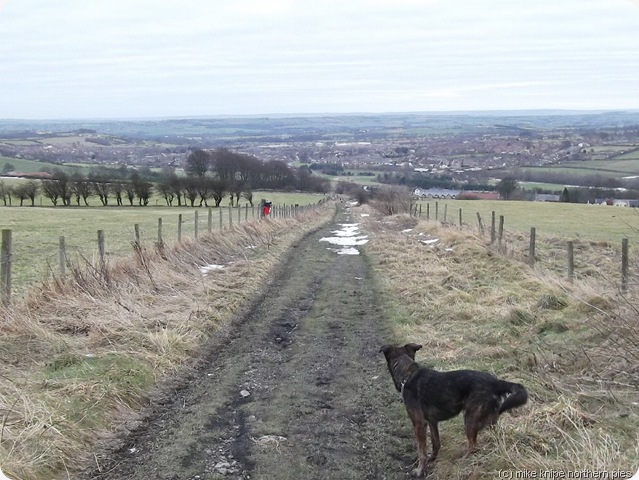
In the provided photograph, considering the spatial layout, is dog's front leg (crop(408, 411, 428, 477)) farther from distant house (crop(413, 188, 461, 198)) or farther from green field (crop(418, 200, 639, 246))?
distant house (crop(413, 188, 461, 198))

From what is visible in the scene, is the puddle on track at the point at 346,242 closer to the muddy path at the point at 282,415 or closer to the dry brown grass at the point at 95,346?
the dry brown grass at the point at 95,346

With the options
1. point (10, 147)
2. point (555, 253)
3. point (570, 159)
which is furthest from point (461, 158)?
point (555, 253)

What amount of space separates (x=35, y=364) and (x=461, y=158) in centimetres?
16754

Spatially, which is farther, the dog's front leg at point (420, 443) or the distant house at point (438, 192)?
the distant house at point (438, 192)

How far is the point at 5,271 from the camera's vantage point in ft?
31.6

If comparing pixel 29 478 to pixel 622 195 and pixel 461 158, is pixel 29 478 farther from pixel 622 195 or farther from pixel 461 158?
pixel 461 158

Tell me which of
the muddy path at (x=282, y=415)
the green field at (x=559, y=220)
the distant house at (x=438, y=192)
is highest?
the muddy path at (x=282, y=415)

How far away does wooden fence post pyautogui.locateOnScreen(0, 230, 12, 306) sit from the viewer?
30.9 feet

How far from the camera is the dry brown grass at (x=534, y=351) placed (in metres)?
4.96

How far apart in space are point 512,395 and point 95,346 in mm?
5931

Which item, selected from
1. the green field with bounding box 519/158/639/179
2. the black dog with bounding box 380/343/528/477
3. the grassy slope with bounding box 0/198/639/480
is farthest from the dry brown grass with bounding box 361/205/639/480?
the green field with bounding box 519/158/639/179

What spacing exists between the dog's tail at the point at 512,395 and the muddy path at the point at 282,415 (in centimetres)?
119

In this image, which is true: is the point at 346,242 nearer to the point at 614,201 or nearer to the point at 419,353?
the point at 419,353

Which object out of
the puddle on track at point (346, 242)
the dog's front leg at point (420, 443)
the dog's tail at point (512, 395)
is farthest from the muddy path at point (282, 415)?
the puddle on track at point (346, 242)
